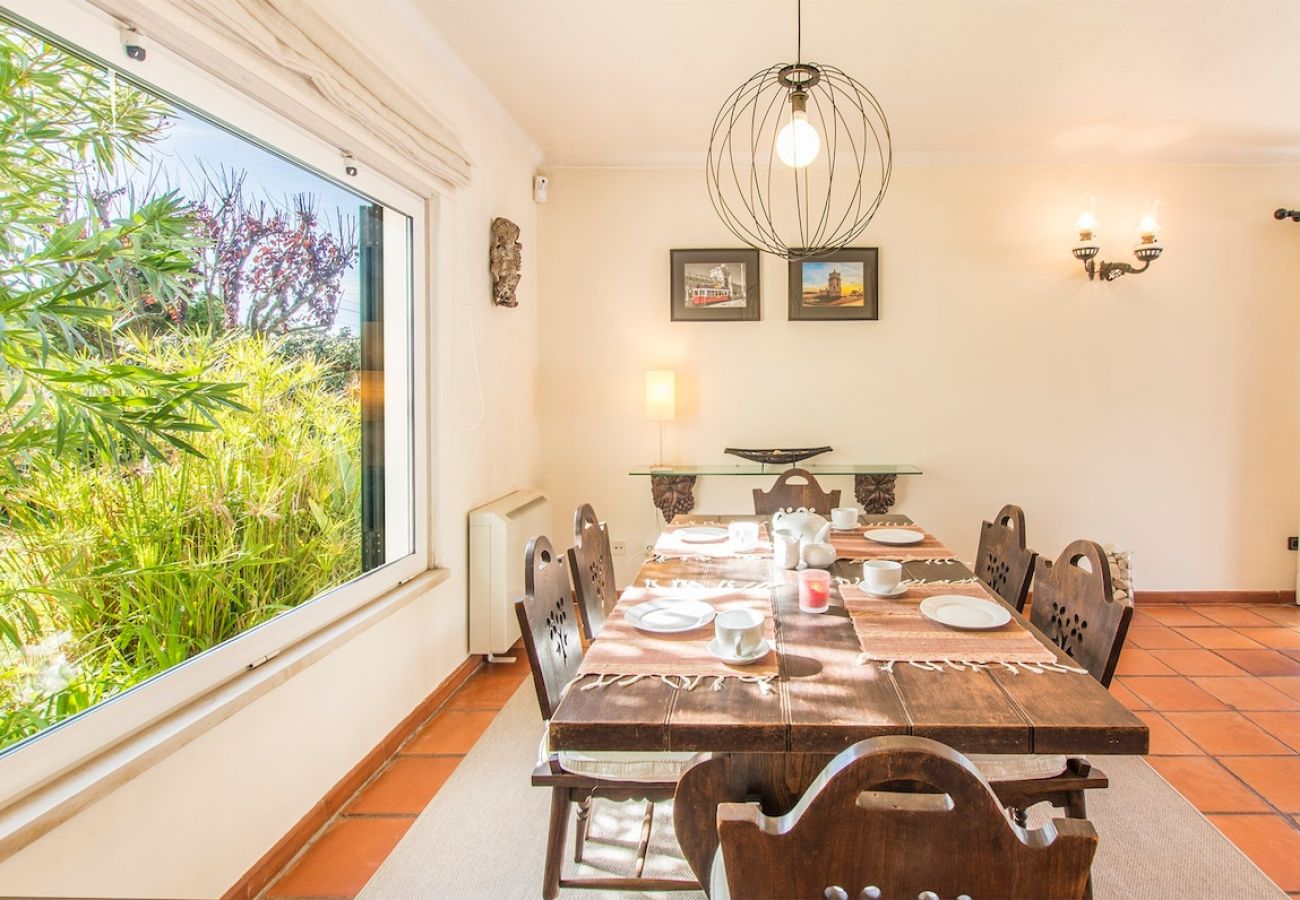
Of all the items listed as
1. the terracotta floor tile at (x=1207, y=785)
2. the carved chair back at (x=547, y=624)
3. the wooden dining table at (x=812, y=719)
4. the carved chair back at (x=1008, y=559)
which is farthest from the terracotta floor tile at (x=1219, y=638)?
the carved chair back at (x=547, y=624)

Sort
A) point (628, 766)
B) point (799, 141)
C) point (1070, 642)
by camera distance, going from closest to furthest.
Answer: point (628, 766) < point (1070, 642) < point (799, 141)

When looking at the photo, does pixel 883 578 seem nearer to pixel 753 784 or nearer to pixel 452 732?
pixel 753 784

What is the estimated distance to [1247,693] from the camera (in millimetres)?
2754

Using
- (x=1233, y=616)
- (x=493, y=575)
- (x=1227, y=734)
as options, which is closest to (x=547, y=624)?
(x=493, y=575)

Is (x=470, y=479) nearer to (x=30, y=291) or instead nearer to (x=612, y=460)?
(x=612, y=460)

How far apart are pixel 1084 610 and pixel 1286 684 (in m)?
2.04

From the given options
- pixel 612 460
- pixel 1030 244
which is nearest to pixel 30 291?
pixel 612 460

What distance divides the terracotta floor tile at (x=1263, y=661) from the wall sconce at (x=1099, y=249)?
1.99 meters

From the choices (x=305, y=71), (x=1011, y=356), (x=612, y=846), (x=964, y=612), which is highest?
(x=305, y=71)

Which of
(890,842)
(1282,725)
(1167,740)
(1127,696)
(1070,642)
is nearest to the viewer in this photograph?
(890,842)

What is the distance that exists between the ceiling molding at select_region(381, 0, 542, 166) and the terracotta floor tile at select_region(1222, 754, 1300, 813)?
3685mm

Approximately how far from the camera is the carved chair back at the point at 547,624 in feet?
4.96

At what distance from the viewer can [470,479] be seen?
118 inches

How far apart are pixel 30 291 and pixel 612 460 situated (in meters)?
3.03
